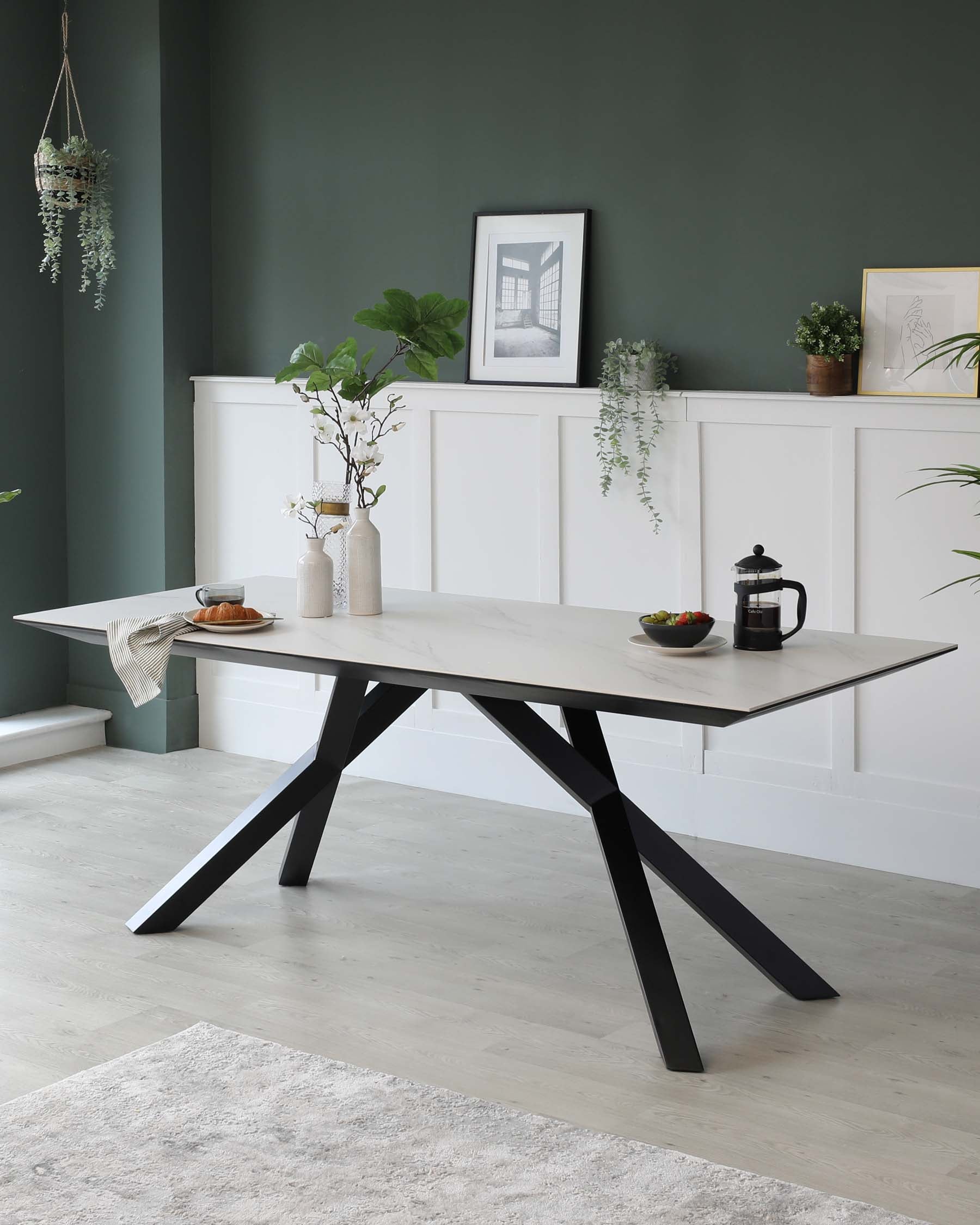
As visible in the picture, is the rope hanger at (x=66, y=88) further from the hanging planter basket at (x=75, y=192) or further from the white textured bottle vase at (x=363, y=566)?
the white textured bottle vase at (x=363, y=566)

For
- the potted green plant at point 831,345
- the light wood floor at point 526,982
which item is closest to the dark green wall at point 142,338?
the light wood floor at point 526,982

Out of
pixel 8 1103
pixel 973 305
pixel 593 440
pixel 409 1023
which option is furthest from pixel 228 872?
pixel 973 305

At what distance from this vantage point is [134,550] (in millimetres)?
5562

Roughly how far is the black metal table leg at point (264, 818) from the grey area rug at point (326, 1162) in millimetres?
779

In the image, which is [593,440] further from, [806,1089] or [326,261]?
[806,1089]

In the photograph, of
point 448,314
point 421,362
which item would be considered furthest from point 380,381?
point 448,314

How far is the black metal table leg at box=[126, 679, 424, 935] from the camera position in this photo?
363 centimetres

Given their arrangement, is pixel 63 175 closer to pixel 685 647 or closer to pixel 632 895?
pixel 685 647

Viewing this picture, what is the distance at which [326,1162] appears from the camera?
8.33ft

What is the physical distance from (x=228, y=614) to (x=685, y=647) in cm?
107

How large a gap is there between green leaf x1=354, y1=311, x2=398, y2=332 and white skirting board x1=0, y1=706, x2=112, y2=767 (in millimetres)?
2408

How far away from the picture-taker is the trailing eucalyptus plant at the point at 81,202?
5133 mm

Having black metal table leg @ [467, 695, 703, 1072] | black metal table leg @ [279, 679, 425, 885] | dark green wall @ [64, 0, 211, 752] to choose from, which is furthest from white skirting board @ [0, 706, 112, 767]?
black metal table leg @ [467, 695, 703, 1072]

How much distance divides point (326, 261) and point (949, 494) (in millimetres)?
2350
